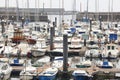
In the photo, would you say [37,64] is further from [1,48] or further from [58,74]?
[1,48]

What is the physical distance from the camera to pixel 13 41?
49.1 m

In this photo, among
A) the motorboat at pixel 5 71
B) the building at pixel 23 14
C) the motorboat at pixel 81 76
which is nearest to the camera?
the motorboat at pixel 5 71

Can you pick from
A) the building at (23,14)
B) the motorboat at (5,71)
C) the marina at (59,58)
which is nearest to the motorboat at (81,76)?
the marina at (59,58)

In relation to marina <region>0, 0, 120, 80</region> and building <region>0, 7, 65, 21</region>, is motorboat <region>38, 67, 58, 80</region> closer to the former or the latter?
marina <region>0, 0, 120, 80</region>

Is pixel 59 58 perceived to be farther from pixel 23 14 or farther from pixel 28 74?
pixel 23 14

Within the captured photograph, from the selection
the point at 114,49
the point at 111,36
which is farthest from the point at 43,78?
the point at 111,36

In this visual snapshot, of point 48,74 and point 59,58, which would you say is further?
point 59,58

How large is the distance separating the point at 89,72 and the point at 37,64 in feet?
18.3

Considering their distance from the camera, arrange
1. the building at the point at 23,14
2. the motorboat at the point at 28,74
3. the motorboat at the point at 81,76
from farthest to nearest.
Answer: the building at the point at 23,14
the motorboat at the point at 28,74
the motorboat at the point at 81,76

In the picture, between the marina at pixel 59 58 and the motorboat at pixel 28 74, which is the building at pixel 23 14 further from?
the motorboat at pixel 28 74

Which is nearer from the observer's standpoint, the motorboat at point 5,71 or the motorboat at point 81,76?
the motorboat at point 5,71

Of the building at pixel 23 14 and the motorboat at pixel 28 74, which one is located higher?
the building at pixel 23 14

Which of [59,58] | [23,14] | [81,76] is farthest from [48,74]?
[23,14]

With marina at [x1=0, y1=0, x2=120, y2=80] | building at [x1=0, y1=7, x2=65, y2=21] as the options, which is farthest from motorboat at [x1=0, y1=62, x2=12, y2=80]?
building at [x1=0, y1=7, x2=65, y2=21]
